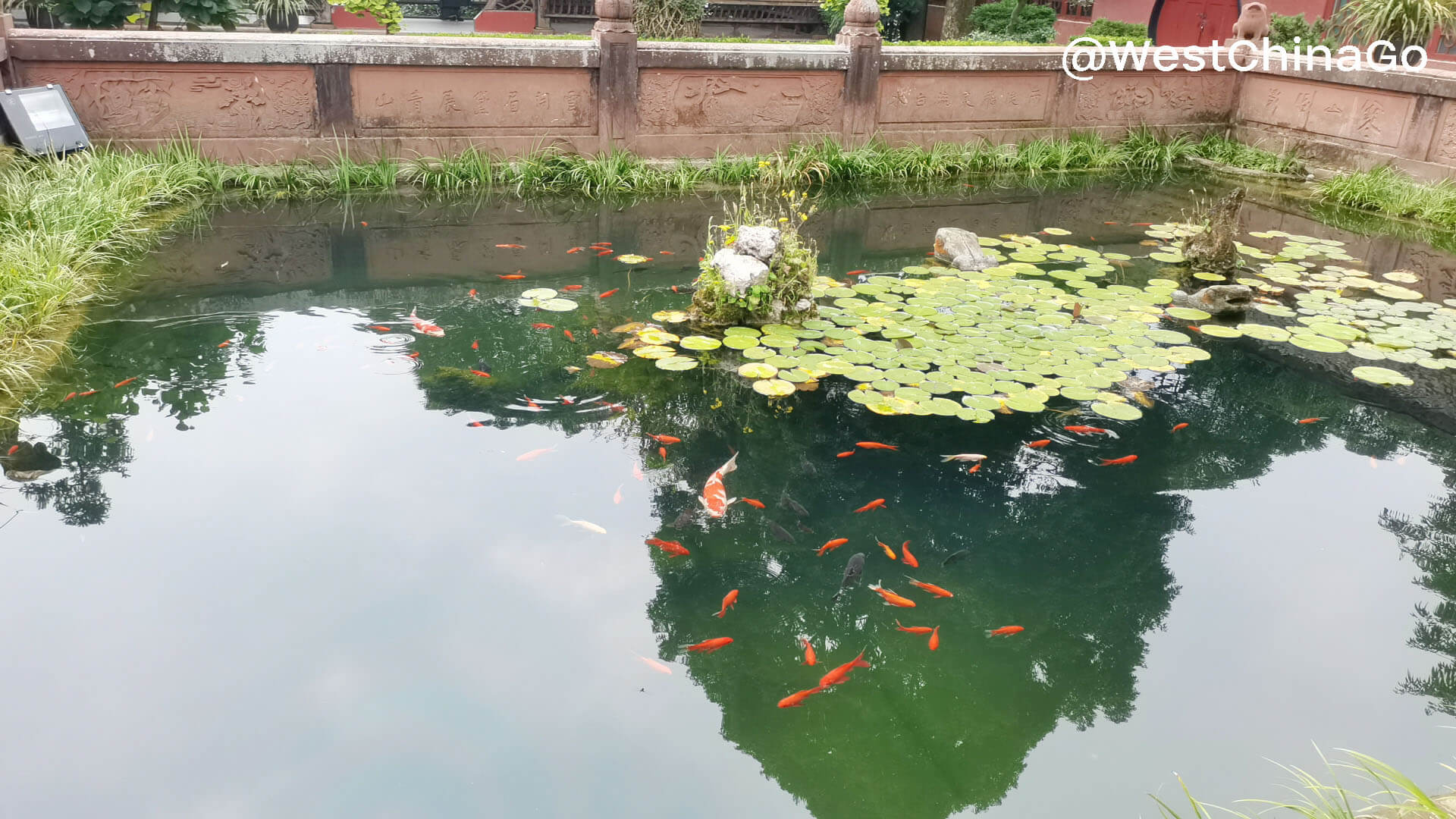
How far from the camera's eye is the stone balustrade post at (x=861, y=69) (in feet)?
28.7

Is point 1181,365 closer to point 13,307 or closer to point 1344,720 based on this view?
point 1344,720

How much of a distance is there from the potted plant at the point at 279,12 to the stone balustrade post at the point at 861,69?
788 centimetres

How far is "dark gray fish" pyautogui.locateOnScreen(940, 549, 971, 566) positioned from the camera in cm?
338

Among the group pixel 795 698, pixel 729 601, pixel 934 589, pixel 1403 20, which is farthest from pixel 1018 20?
pixel 795 698

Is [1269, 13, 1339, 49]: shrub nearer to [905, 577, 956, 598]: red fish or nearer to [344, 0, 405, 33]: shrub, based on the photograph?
[344, 0, 405, 33]: shrub

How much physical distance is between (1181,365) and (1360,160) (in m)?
5.55

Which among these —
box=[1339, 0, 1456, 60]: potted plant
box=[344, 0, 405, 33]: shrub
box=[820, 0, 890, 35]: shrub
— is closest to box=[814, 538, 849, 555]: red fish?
box=[1339, 0, 1456, 60]: potted plant

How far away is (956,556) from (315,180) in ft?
20.7

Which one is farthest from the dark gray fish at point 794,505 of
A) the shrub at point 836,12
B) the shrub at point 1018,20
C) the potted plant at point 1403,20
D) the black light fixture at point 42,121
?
the shrub at point 1018,20

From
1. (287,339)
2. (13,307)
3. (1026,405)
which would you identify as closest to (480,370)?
(287,339)

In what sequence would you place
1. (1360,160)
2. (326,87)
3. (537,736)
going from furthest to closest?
1. (1360,160)
2. (326,87)
3. (537,736)

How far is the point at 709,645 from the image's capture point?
2.96 metres

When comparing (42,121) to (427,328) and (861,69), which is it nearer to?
(427,328)

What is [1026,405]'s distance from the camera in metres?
4.30
